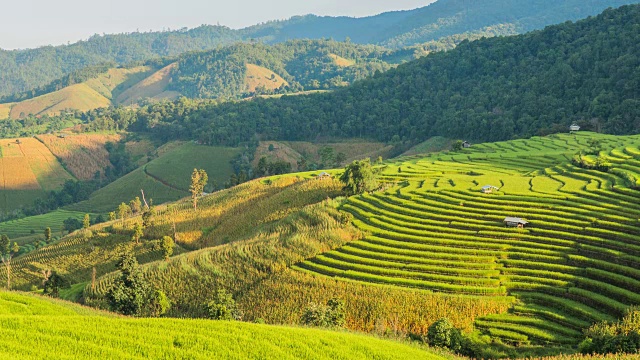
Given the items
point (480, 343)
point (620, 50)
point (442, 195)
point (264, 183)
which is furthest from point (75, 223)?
point (620, 50)

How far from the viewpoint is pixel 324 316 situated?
1388 inches

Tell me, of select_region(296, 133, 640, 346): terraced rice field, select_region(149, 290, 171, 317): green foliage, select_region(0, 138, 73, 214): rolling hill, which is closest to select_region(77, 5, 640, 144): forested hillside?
select_region(0, 138, 73, 214): rolling hill

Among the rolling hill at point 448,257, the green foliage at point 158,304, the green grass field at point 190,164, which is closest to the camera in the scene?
the rolling hill at point 448,257

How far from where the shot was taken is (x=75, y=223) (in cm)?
10881

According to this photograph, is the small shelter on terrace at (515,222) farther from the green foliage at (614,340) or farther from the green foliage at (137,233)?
the green foliage at (137,233)

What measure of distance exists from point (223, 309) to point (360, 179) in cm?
2974

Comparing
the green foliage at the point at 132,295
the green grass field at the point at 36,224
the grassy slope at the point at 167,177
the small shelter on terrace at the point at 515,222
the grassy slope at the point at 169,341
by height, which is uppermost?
the grassy slope at the point at 169,341

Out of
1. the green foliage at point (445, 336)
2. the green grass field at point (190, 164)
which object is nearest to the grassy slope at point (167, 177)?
the green grass field at point (190, 164)

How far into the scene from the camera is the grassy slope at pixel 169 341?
19.1m

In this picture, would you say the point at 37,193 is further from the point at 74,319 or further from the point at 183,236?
the point at 74,319

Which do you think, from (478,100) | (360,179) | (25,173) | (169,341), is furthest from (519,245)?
(25,173)

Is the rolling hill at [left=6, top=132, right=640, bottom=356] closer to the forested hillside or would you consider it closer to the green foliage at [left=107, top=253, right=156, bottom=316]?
the green foliage at [left=107, top=253, right=156, bottom=316]

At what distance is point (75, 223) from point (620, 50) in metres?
125

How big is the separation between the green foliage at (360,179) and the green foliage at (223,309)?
2727cm
